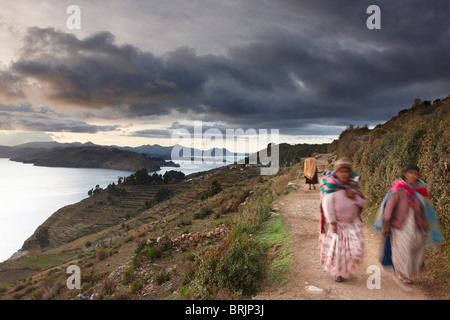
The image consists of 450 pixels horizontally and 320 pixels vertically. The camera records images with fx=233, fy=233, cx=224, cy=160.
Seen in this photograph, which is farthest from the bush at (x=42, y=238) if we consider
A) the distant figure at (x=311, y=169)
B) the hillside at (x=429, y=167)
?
the hillside at (x=429, y=167)

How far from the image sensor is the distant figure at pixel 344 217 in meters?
3.78

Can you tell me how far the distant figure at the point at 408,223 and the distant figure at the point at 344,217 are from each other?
42 centimetres

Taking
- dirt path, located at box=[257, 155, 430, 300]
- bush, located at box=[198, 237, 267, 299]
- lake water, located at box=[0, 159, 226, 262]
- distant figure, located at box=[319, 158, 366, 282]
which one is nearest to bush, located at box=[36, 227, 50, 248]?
lake water, located at box=[0, 159, 226, 262]

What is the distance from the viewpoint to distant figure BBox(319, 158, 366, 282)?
149 inches

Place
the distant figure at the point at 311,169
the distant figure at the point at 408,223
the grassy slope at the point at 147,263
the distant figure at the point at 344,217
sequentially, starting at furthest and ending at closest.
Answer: the distant figure at the point at 311,169
the grassy slope at the point at 147,263
the distant figure at the point at 344,217
the distant figure at the point at 408,223

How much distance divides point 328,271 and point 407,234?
1.34m

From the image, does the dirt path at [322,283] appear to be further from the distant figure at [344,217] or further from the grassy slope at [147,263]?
the grassy slope at [147,263]

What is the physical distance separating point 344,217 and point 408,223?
2.87 feet

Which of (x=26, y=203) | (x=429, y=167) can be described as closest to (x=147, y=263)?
(x=429, y=167)

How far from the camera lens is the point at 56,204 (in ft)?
360

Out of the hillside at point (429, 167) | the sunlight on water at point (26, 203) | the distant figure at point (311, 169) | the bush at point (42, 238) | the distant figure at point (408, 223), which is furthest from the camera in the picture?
the sunlight on water at point (26, 203)

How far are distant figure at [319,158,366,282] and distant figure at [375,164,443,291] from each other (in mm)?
416
